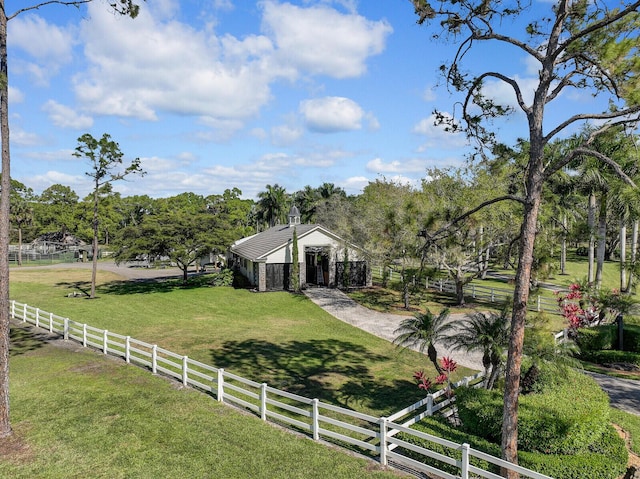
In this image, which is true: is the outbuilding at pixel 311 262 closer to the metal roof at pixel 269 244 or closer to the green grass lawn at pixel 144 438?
the metal roof at pixel 269 244

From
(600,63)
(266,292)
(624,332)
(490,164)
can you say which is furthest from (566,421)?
(266,292)

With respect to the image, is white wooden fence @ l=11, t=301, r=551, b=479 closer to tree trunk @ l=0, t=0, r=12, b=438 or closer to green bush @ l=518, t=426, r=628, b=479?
green bush @ l=518, t=426, r=628, b=479

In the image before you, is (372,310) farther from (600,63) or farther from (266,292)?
(600,63)

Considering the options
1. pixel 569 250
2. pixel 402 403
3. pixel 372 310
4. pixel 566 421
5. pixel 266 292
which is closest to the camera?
pixel 566 421

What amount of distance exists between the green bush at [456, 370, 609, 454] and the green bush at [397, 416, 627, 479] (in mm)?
237

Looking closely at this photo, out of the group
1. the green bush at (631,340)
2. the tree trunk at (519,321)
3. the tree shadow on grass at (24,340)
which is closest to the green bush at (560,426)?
the tree trunk at (519,321)

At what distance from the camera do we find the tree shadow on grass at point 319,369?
13.4m

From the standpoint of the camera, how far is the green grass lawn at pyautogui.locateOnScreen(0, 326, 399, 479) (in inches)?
334

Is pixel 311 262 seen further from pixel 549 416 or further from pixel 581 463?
pixel 581 463

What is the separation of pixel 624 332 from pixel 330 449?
1525 centimetres

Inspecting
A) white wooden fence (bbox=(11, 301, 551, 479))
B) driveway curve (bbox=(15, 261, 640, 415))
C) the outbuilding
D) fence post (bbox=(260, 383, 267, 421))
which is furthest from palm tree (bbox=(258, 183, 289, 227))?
fence post (bbox=(260, 383, 267, 421))

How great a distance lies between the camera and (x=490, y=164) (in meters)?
10.1

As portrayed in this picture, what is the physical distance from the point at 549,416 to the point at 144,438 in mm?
9165

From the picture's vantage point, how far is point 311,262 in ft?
115
